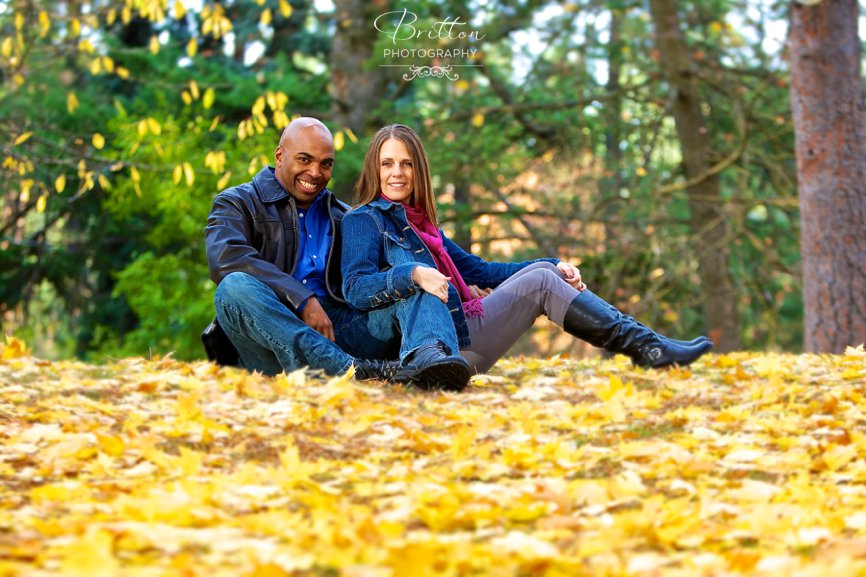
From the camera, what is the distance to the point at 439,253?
4.82m

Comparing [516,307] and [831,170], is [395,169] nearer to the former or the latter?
[516,307]

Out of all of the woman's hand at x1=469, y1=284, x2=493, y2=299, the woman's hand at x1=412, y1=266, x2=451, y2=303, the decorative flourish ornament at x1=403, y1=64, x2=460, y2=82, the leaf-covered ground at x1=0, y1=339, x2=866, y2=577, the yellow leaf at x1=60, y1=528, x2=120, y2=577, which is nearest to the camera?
the yellow leaf at x1=60, y1=528, x2=120, y2=577

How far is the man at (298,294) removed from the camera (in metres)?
4.40

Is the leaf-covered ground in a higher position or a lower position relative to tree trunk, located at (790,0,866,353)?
lower

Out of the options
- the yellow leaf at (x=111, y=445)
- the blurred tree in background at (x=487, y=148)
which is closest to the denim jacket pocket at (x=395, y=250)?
the yellow leaf at (x=111, y=445)

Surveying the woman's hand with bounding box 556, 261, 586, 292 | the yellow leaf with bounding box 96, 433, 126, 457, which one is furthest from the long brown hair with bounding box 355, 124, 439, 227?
the yellow leaf with bounding box 96, 433, 126, 457

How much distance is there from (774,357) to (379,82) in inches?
323

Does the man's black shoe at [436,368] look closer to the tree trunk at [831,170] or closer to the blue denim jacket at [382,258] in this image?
the blue denim jacket at [382,258]

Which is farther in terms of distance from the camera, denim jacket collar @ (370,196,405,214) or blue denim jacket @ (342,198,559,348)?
denim jacket collar @ (370,196,405,214)

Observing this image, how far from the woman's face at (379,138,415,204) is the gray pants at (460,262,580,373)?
2.04ft

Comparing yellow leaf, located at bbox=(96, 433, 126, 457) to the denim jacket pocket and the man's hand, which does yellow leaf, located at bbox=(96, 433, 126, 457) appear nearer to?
the man's hand

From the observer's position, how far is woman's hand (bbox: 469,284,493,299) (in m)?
4.95

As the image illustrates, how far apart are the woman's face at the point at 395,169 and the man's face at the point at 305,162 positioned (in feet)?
0.98

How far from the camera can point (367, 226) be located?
15.1ft
